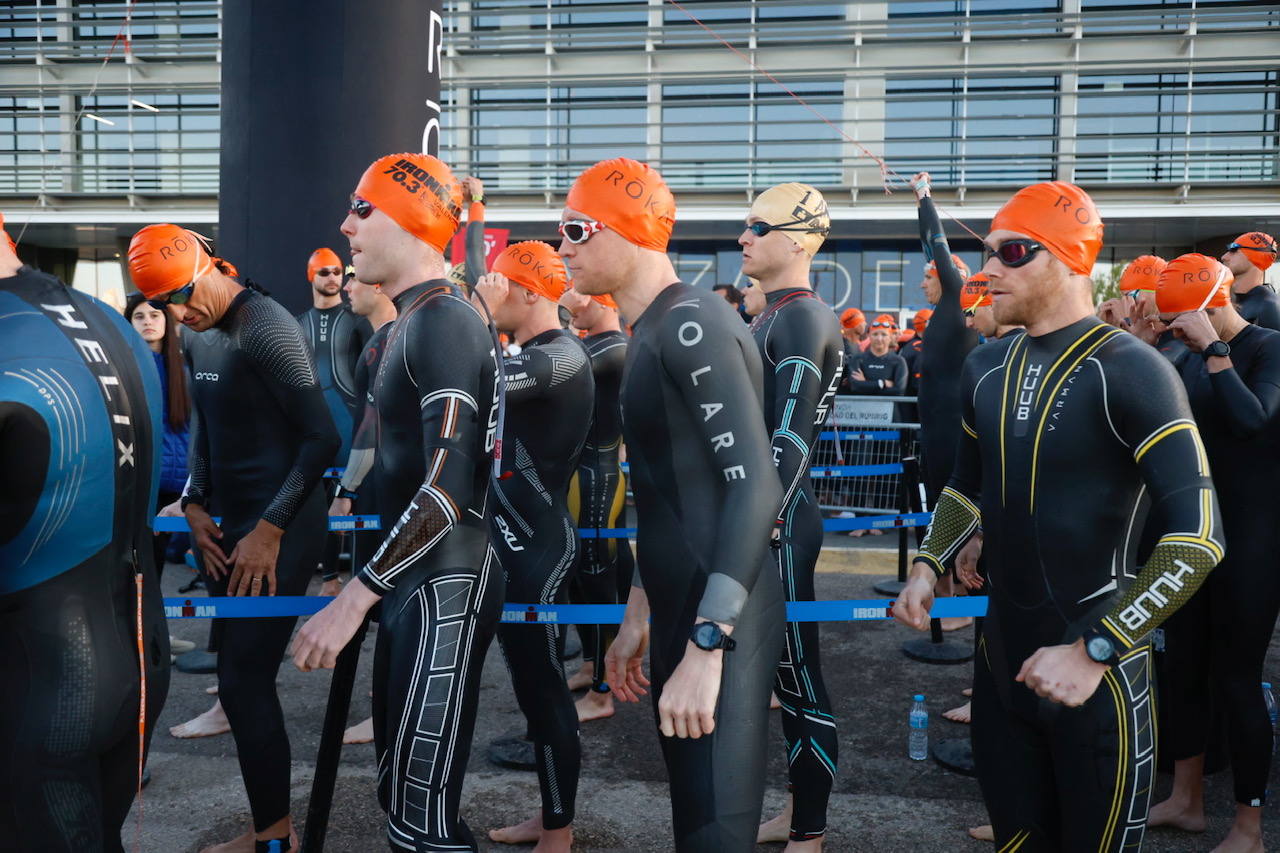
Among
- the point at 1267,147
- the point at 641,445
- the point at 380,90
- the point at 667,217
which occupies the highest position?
the point at 1267,147

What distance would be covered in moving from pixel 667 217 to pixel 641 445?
0.74 meters

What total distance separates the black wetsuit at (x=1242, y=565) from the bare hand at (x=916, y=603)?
1.97m

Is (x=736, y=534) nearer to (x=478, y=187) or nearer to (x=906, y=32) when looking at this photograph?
(x=478, y=187)

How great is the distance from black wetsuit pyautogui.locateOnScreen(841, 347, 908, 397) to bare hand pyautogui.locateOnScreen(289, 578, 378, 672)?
11.6m

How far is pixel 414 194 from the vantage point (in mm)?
3160

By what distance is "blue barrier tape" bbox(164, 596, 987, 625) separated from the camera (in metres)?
3.62

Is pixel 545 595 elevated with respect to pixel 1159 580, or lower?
lower

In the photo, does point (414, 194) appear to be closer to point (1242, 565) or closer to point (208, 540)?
point (208, 540)

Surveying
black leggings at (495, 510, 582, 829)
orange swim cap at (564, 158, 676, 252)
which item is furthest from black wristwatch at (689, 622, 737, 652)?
black leggings at (495, 510, 582, 829)

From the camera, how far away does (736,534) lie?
2.32 metres

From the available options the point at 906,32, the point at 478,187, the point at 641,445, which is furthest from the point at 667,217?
the point at 906,32

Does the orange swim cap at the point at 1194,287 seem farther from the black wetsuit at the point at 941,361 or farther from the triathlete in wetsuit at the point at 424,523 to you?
the triathlete in wetsuit at the point at 424,523

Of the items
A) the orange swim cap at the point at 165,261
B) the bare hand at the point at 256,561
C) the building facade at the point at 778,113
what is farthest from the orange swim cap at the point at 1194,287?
the building facade at the point at 778,113

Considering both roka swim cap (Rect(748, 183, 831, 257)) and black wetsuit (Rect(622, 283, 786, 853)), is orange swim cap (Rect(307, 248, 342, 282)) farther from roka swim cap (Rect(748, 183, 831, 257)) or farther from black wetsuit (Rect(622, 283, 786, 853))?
black wetsuit (Rect(622, 283, 786, 853))
